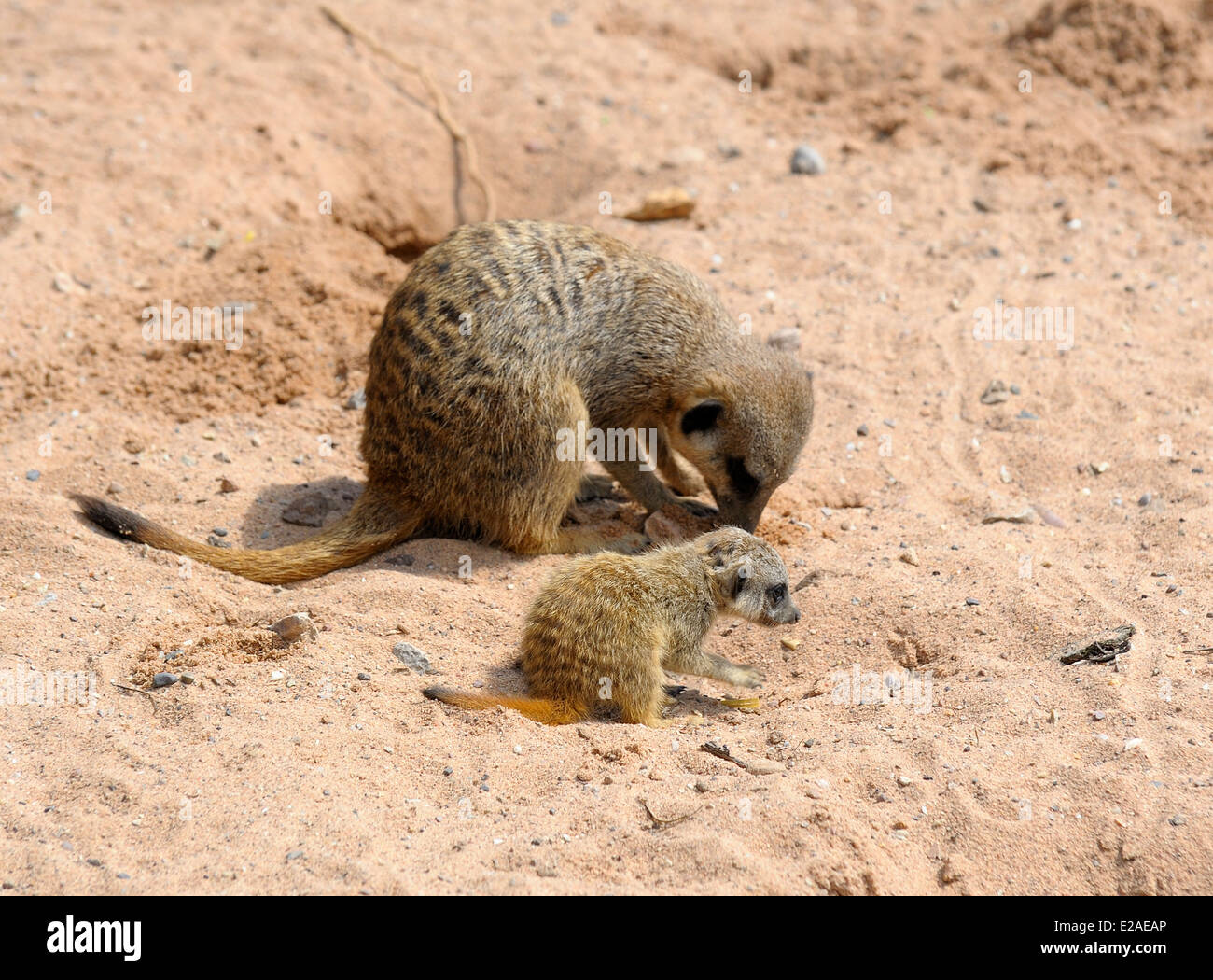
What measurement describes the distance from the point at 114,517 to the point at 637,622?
219 cm

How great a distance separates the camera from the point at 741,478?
5133 millimetres

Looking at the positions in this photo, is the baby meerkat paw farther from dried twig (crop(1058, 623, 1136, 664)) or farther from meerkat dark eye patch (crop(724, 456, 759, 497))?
dried twig (crop(1058, 623, 1136, 664))

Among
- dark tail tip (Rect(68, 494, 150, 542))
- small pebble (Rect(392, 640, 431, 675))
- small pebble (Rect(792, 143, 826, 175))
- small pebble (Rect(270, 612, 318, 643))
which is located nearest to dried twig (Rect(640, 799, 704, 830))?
small pebble (Rect(392, 640, 431, 675))

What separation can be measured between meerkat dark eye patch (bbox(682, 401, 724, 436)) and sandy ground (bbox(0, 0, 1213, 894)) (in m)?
0.63

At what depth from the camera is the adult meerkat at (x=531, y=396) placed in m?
4.98

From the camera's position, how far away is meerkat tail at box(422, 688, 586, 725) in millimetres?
3953

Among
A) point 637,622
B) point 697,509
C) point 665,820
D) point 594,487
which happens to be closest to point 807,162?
point 594,487

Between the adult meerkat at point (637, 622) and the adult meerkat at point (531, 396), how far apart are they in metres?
0.71

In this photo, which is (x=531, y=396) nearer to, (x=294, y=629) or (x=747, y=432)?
(x=747, y=432)

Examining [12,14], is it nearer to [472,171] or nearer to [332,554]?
[472,171]

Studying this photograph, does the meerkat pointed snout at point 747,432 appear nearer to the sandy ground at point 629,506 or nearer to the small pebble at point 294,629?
the sandy ground at point 629,506

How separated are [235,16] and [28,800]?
6.87m

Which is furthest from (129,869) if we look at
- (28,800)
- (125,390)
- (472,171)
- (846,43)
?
(846,43)

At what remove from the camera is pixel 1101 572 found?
A: 471 centimetres
